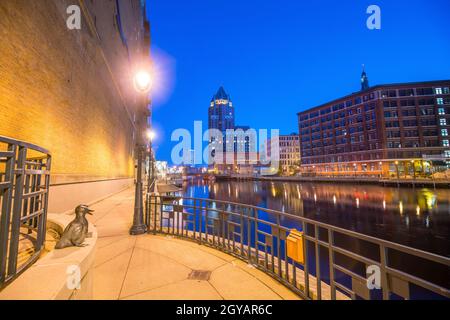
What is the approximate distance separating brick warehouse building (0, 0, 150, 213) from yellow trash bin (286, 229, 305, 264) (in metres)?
6.87

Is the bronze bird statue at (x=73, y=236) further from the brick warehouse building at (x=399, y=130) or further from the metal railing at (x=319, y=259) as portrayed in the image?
the brick warehouse building at (x=399, y=130)

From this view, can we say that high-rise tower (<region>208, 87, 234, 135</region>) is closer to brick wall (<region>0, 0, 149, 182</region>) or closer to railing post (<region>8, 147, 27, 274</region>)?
brick wall (<region>0, 0, 149, 182</region>)

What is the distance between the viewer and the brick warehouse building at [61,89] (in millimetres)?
6180

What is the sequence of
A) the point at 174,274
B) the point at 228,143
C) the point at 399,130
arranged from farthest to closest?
1. the point at 228,143
2. the point at 399,130
3. the point at 174,274

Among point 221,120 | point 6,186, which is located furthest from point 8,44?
point 221,120

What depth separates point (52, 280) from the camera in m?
1.84

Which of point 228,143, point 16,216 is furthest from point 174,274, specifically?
point 228,143

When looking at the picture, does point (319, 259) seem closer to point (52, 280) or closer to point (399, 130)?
point (52, 280)

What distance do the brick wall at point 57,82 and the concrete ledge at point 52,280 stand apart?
5.83 m

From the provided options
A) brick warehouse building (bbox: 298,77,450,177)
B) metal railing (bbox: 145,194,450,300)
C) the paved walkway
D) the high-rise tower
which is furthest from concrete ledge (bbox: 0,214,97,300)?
the high-rise tower

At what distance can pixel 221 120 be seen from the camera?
186 m

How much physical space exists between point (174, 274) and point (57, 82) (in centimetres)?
919

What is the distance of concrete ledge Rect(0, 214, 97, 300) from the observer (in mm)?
1659

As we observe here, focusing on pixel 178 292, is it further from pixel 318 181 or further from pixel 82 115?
pixel 318 181
